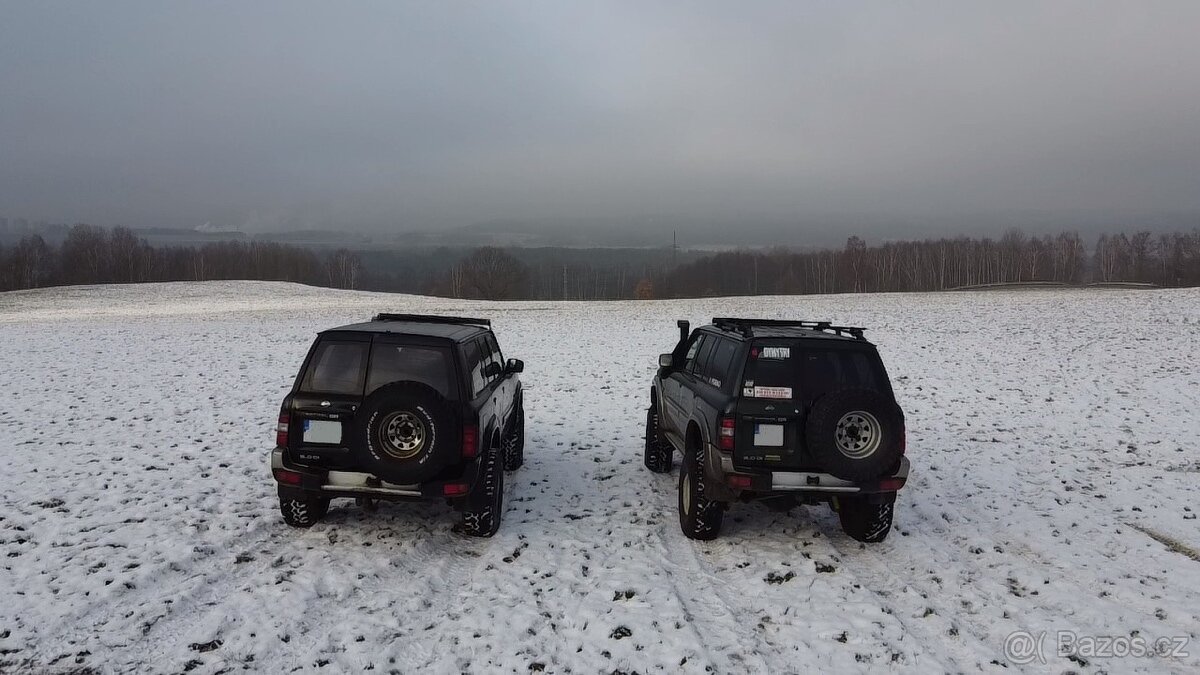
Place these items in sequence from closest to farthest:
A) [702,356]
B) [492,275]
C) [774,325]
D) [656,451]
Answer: [774,325] < [702,356] < [656,451] < [492,275]

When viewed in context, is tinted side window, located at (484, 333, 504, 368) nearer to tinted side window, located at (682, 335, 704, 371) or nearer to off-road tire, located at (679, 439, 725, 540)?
tinted side window, located at (682, 335, 704, 371)

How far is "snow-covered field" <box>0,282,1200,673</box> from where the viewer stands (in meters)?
4.35

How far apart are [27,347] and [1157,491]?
26941 millimetres

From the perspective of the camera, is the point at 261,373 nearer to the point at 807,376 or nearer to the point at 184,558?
the point at 184,558

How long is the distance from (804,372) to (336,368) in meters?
4.36

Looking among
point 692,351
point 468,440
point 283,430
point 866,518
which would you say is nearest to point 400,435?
point 468,440

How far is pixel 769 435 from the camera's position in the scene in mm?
5645

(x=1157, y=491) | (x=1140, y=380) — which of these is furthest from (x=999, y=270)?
(x=1157, y=491)

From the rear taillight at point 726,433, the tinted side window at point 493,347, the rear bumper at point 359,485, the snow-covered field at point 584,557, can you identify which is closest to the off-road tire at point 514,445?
the snow-covered field at point 584,557

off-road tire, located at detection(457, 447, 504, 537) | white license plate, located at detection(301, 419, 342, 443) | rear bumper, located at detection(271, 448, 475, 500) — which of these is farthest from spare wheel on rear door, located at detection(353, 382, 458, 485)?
off-road tire, located at detection(457, 447, 504, 537)

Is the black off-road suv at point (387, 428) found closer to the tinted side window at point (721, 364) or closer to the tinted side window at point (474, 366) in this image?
the tinted side window at point (474, 366)

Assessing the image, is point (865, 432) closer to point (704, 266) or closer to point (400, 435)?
point (400, 435)

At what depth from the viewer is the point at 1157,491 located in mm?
7871

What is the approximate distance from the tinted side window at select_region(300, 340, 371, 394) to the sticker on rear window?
3.73 m
